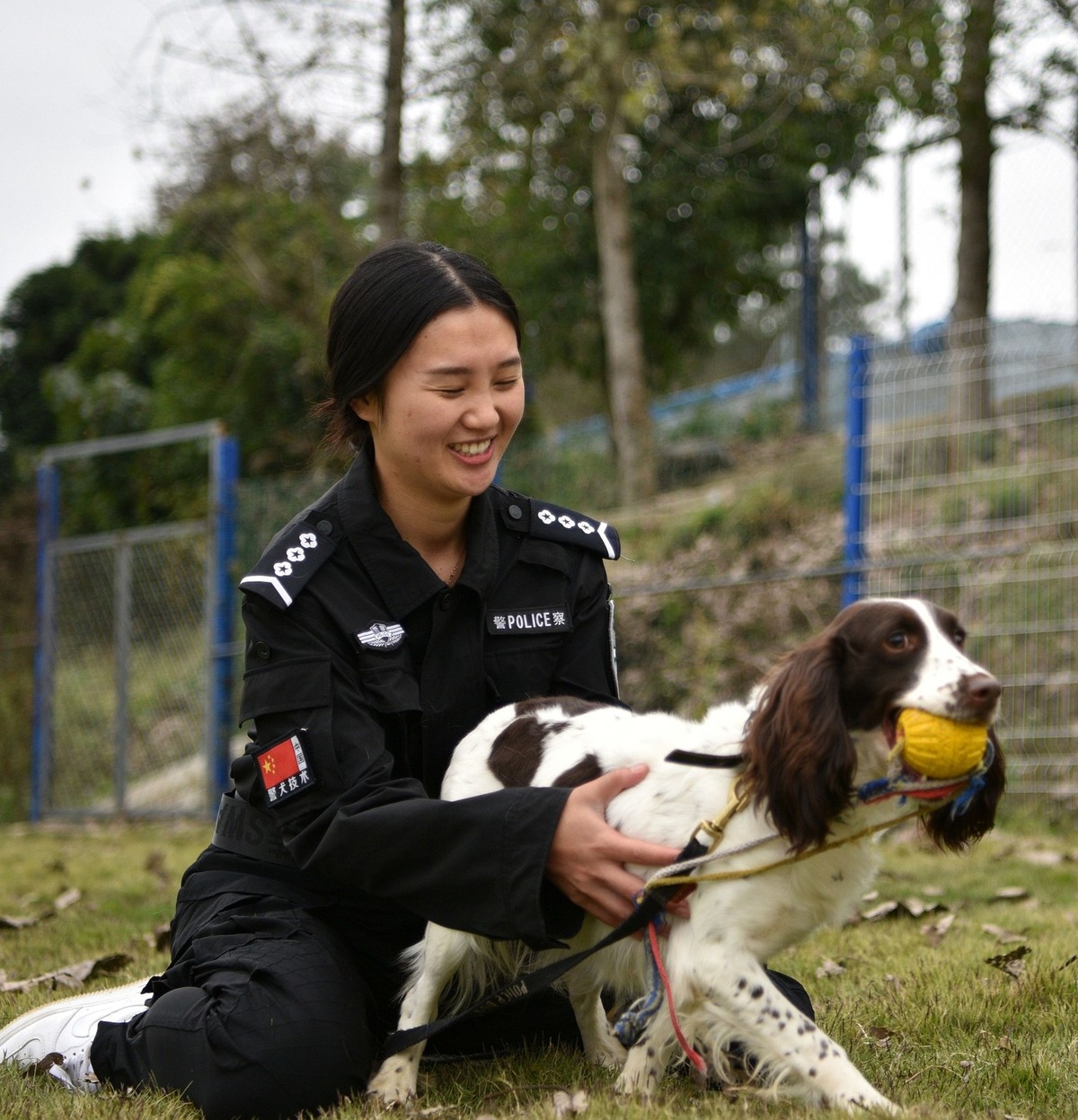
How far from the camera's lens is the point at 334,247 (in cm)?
2008

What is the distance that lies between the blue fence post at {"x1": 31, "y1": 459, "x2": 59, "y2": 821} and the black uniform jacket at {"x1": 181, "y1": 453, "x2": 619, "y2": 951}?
25.9ft

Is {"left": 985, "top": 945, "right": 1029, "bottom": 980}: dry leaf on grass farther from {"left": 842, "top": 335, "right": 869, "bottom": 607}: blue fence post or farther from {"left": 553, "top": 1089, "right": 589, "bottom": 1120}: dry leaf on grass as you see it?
{"left": 842, "top": 335, "right": 869, "bottom": 607}: blue fence post

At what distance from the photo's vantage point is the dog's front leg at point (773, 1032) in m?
2.52

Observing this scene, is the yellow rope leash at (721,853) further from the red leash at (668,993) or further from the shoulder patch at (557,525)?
the shoulder patch at (557,525)

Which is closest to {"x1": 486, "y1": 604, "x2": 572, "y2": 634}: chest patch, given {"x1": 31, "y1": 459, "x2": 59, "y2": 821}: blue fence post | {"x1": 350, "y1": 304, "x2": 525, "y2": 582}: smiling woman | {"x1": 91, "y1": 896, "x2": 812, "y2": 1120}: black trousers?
{"x1": 350, "y1": 304, "x2": 525, "y2": 582}: smiling woman

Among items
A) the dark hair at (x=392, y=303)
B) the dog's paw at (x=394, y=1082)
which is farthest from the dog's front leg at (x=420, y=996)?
the dark hair at (x=392, y=303)

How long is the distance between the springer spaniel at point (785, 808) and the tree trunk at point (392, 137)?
337 inches

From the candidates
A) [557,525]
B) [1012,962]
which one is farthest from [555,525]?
[1012,962]

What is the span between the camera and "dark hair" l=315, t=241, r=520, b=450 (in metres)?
3.03

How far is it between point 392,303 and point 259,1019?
1555 mm

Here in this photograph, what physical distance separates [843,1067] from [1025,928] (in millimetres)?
2182

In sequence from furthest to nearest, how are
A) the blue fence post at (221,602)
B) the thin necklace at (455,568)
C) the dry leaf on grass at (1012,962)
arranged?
the blue fence post at (221,602), the dry leaf on grass at (1012,962), the thin necklace at (455,568)

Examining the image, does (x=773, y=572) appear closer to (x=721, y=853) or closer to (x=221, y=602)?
(x=221, y=602)

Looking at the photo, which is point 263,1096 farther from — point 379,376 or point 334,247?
point 334,247
